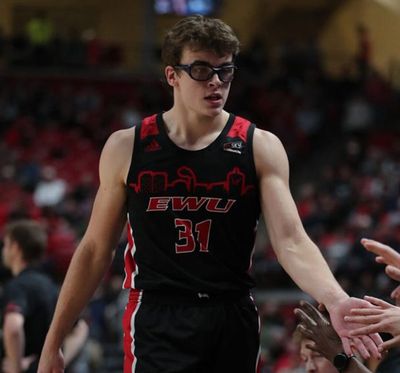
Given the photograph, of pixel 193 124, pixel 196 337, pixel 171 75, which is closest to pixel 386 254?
pixel 196 337

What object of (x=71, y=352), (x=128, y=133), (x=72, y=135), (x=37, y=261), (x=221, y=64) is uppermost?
(x=72, y=135)

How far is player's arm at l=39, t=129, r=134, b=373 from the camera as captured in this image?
4.89 meters

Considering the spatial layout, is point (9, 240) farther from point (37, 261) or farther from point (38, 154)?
point (38, 154)

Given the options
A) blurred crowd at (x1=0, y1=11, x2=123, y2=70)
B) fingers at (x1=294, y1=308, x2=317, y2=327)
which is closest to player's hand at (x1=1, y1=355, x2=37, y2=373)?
fingers at (x1=294, y1=308, x2=317, y2=327)

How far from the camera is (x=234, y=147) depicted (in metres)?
4.82

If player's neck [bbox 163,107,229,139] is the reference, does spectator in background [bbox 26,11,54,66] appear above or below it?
above

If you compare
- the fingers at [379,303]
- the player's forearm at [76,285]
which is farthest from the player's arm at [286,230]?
the player's forearm at [76,285]

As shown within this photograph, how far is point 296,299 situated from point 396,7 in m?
12.2

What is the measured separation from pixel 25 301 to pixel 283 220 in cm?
279

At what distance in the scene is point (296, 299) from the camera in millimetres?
14805

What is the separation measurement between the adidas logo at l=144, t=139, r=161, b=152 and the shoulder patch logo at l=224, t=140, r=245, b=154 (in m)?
0.30

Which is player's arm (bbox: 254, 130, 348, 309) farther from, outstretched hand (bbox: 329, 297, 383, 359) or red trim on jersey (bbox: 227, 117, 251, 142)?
outstretched hand (bbox: 329, 297, 383, 359)

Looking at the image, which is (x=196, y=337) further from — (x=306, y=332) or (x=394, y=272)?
(x=394, y=272)

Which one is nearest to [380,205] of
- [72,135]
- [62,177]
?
[62,177]
